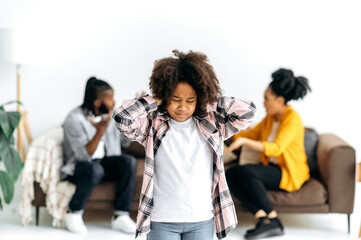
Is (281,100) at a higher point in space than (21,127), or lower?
higher

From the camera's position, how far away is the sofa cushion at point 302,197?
3.00m

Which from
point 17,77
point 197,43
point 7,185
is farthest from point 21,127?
point 197,43

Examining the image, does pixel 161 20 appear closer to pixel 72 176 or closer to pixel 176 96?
pixel 72 176

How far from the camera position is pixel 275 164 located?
10.3 ft

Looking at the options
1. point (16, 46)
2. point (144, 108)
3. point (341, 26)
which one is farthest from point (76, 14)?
point (144, 108)

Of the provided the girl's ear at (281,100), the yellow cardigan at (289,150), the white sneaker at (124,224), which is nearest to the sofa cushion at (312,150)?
the yellow cardigan at (289,150)

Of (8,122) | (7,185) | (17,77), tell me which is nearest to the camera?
(8,122)

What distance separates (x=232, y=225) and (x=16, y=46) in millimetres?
2333

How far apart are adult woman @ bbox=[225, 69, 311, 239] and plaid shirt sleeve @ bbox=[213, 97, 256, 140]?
3.96 ft

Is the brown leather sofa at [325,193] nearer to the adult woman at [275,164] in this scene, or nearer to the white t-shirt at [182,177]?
the adult woman at [275,164]

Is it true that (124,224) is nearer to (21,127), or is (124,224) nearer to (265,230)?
(265,230)

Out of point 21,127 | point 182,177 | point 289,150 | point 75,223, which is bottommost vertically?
point 75,223

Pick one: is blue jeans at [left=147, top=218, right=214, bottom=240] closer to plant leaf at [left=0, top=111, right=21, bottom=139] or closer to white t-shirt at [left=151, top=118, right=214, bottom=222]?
white t-shirt at [left=151, top=118, right=214, bottom=222]

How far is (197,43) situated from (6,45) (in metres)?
1.40
